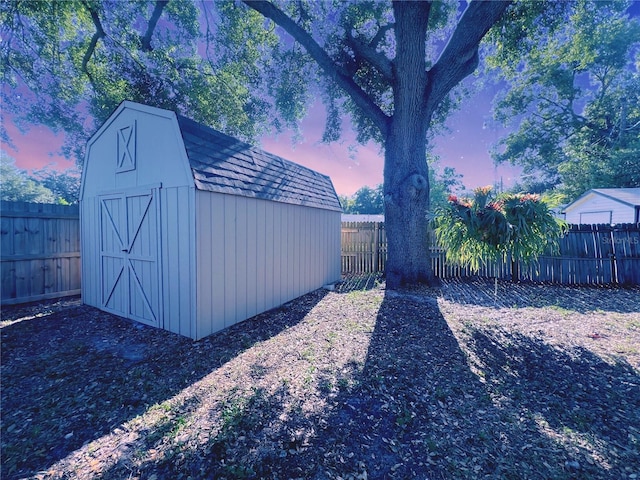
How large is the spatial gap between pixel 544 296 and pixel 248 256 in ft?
21.1

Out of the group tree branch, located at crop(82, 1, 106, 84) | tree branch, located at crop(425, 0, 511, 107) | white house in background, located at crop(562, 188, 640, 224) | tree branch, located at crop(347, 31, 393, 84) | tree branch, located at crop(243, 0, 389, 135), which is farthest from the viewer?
white house in background, located at crop(562, 188, 640, 224)

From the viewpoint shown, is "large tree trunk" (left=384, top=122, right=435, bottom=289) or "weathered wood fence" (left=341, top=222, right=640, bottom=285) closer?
"large tree trunk" (left=384, top=122, right=435, bottom=289)

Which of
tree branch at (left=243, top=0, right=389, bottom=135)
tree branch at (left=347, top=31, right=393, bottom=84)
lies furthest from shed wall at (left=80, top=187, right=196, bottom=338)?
tree branch at (left=347, top=31, right=393, bottom=84)

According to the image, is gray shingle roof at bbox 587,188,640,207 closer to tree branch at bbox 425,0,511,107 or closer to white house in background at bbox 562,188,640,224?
white house in background at bbox 562,188,640,224

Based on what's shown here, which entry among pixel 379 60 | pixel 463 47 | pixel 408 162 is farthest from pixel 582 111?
pixel 408 162

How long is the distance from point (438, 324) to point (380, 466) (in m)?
2.72

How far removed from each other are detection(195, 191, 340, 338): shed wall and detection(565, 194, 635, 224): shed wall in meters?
15.0

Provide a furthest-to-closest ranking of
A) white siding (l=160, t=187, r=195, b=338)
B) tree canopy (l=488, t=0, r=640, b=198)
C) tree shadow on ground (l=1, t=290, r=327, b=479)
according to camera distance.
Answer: tree canopy (l=488, t=0, r=640, b=198) < white siding (l=160, t=187, r=195, b=338) < tree shadow on ground (l=1, t=290, r=327, b=479)

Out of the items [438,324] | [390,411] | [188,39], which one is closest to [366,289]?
[438,324]

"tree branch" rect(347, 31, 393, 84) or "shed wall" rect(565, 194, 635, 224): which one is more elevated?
"tree branch" rect(347, 31, 393, 84)

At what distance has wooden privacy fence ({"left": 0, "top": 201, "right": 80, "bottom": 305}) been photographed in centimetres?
499

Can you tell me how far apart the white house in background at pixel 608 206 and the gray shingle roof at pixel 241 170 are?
1283 centimetres

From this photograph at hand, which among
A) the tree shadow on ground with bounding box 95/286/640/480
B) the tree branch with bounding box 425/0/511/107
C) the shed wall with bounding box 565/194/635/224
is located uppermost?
the tree branch with bounding box 425/0/511/107

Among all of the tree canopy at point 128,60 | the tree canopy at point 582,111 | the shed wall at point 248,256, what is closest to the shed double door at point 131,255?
the shed wall at point 248,256
